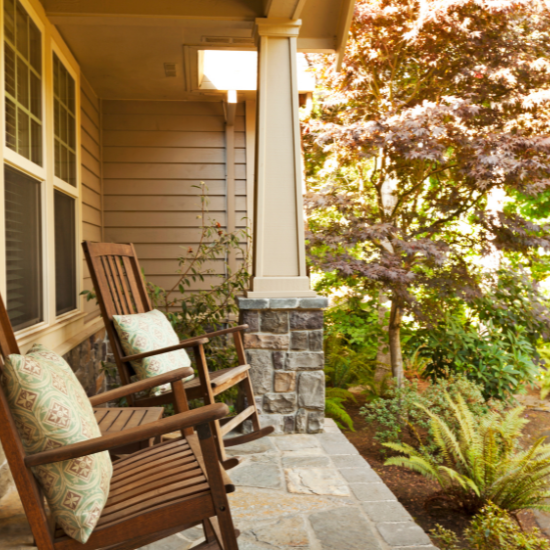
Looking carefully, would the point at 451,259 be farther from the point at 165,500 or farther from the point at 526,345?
the point at 165,500

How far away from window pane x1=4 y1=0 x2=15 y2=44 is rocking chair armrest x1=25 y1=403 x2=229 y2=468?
6.28ft

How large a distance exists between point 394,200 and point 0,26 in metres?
3.28

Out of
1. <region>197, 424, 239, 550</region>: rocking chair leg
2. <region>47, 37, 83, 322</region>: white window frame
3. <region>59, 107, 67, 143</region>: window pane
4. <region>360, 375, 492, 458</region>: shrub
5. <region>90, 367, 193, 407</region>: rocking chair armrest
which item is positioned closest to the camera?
<region>197, 424, 239, 550</region>: rocking chair leg

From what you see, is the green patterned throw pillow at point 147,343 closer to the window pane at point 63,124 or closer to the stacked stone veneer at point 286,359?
the stacked stone veneer at point 286,359

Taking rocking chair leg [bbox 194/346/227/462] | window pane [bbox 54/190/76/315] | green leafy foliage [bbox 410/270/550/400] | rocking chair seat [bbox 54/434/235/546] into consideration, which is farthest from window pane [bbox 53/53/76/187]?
green leafy foliage [bbox 410/270/550/400]

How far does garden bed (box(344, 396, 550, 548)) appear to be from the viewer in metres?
2.44

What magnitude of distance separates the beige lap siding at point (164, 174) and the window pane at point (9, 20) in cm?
216

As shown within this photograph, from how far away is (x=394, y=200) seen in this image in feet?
14.9

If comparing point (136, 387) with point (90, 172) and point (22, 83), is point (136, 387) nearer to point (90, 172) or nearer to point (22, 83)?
point (22, 83)

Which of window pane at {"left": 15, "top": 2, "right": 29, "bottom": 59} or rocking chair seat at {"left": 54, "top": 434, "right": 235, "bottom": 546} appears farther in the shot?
window pane at {"left": 15, "top": 2, "right": 29, "bottom": 59}

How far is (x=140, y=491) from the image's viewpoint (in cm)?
130

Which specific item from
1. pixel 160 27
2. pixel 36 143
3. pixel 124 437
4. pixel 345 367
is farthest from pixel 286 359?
pixel 160 27

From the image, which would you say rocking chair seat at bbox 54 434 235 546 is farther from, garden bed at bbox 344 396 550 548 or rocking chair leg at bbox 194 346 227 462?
garden bed at bbox 344 396 550 548

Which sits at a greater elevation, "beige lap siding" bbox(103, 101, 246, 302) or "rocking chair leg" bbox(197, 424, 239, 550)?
"beige lap siding" bbox(103, 101, 246, 302)
